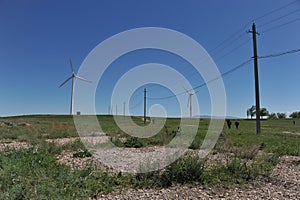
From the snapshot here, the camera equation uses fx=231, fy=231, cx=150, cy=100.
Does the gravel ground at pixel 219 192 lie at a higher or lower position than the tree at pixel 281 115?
lower

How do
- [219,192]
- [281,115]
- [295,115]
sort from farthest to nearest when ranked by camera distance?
[281,115] → [295,115] → [219,192]

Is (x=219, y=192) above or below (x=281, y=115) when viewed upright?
below

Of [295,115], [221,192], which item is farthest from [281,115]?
[221,192]

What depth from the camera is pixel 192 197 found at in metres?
4.54

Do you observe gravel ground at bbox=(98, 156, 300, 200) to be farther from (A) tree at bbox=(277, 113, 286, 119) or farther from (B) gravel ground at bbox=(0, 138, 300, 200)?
(A) tree at bbox=(277, 113, 286, 119)

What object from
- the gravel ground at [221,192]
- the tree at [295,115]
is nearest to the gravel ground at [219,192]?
the gravel ground at [221,192]

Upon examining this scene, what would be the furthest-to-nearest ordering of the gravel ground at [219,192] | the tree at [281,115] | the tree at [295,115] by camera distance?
the tree at [281,115] < the tree at [295,115] < the gravel ground at [219,192]

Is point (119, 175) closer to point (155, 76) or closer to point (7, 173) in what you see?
point (7, 173)

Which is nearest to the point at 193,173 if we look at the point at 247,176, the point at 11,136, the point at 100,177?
the point at 247,176

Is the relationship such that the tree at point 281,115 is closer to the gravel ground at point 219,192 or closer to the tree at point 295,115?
the tree at point 295,115

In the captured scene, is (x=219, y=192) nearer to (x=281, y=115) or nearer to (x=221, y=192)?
(x=221, y=192)

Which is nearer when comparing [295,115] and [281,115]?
[295,115]

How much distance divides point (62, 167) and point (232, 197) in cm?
423

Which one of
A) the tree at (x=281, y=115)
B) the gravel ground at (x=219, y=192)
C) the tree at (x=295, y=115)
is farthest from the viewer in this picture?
the tree at (x=281, y=115)
